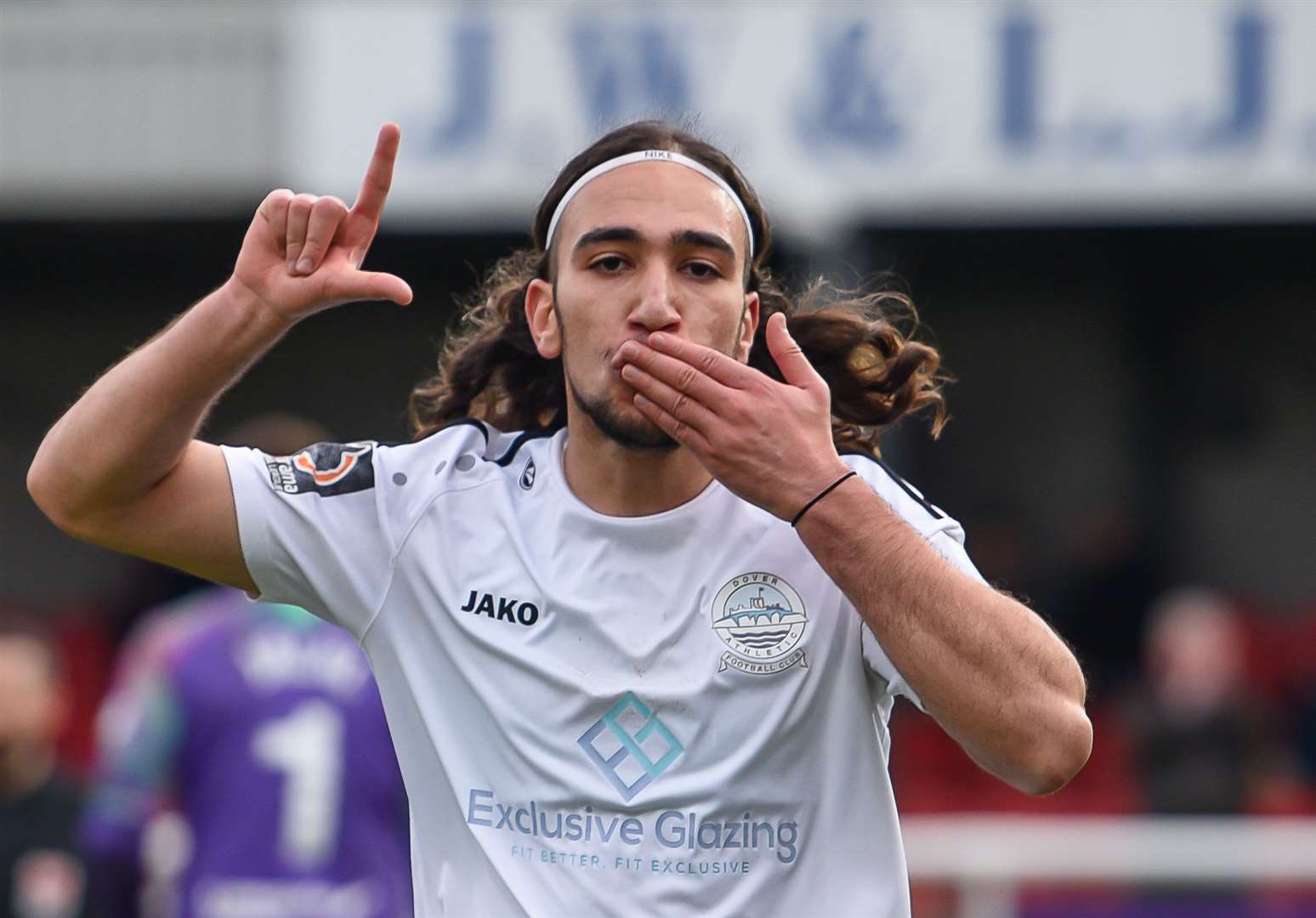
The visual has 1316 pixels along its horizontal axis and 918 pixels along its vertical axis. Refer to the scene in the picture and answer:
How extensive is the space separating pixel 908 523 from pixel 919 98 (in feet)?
22.7

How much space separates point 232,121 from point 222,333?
8.77 meters

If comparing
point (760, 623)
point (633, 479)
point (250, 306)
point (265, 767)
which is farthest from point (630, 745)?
point (265, 767)

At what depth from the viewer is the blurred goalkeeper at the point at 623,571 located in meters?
2.94

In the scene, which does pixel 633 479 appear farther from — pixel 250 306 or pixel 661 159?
pixel 250 306

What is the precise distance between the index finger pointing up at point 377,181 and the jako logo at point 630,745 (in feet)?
2.90

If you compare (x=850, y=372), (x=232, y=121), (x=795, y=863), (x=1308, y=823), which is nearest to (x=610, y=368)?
(x=850, y=372)

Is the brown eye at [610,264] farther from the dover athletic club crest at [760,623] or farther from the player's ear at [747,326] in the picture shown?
the dover athletic club crest at [760,623]

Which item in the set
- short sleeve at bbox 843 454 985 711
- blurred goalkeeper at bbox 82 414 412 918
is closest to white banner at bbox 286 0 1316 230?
blurred goalkeeper at bbox 82 414 412 918

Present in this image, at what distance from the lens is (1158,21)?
963cm

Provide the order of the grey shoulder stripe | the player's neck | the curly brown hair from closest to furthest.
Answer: the grey shoulder stripe < the player's neck < the curly brown hair

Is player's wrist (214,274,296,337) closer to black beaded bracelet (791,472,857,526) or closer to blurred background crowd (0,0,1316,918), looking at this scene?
black beaded bracelet (791,472,857,526)

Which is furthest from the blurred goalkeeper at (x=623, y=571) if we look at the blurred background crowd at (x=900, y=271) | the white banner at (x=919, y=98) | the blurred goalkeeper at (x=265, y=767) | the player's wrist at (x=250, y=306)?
the white banner at (x=919, y=98)

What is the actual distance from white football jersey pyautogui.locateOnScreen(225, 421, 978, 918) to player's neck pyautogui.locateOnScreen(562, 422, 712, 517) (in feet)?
0.11

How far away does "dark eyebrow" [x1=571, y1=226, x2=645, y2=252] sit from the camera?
3.24 meters
